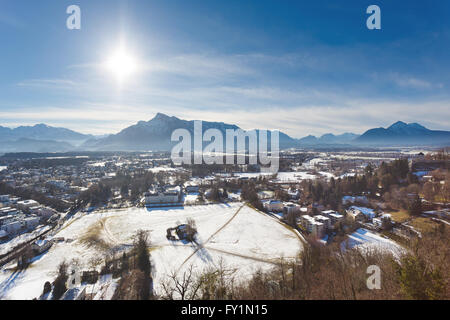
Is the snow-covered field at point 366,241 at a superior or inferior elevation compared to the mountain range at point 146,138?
inferior

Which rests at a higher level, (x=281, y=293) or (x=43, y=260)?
(x=281, y=293)

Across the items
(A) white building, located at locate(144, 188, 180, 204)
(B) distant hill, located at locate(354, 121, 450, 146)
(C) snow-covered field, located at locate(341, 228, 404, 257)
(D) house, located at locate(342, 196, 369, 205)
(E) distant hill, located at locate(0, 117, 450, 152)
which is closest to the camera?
(C) snow-covered field, located at locate(341, 228, 404, 257)

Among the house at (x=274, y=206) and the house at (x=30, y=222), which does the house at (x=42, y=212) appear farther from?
the house at (x=274, y=206)

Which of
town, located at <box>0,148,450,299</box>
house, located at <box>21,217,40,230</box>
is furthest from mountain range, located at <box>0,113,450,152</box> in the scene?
house, located at <box>21,217,40,230</box>

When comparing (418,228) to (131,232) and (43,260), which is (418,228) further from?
(43,260)

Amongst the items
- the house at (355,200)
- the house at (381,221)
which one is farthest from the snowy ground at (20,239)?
the house at (355,200)

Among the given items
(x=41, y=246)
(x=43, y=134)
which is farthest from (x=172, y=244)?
(x=43, y=134)

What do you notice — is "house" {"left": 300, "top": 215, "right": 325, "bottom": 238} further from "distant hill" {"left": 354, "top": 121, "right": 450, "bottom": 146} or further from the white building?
"distant hill" {"left": 354, "top": 121, "right": 450, "bottom": 146}
